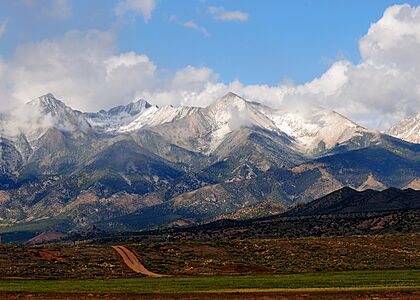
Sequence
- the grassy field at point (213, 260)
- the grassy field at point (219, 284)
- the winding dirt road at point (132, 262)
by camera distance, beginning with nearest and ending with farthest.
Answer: the grassy field at point (219, 284) < the grassy field at point (213, 260) < the winding dirt road at point (132, 262)

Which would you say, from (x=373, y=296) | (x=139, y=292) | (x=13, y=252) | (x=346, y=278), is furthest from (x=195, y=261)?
(x=373, y=296)

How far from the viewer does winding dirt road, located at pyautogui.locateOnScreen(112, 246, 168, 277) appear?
14243 cm

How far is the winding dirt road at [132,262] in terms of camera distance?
467ft

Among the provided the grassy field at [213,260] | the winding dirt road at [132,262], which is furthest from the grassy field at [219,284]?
the winding dirt road at [132,262]

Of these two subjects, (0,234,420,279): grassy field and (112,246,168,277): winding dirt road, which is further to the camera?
(112,246,168,277): winding dirt road

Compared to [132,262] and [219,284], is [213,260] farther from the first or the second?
[219,284]

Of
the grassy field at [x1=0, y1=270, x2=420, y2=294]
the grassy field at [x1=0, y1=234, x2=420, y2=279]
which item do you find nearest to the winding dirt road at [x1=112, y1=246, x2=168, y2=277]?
the grassy field at [x1=0, y1=234, x2=420, y2=279]

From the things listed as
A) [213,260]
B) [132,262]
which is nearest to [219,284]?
[132,262]

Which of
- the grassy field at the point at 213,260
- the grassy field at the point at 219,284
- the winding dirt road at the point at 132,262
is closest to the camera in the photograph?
the grassy field at the point at 219,284

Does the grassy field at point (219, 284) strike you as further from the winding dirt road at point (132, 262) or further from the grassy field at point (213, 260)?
the winding dirt road at point (132, 262)

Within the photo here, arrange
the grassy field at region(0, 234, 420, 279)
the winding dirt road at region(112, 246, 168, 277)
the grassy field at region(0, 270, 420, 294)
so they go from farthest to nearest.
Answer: the winding dirt road at region(112, 246, 168, 277)
the grassy field at region(0, 234, 420, 279)
the grassy field at region(0, 270, 420, 294)

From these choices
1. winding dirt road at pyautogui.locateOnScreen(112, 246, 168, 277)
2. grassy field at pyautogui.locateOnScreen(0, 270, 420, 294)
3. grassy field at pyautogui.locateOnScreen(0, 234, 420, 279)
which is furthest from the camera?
winding dirt road at pyautogui.locateOnScreen(112, 246, 168, 277)

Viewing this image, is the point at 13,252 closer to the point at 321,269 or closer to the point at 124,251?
the point at 124,251

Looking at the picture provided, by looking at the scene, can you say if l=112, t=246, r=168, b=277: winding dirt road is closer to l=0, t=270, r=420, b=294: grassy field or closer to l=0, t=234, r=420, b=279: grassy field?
l=0, t=234, r=420, b=279: grassy field
